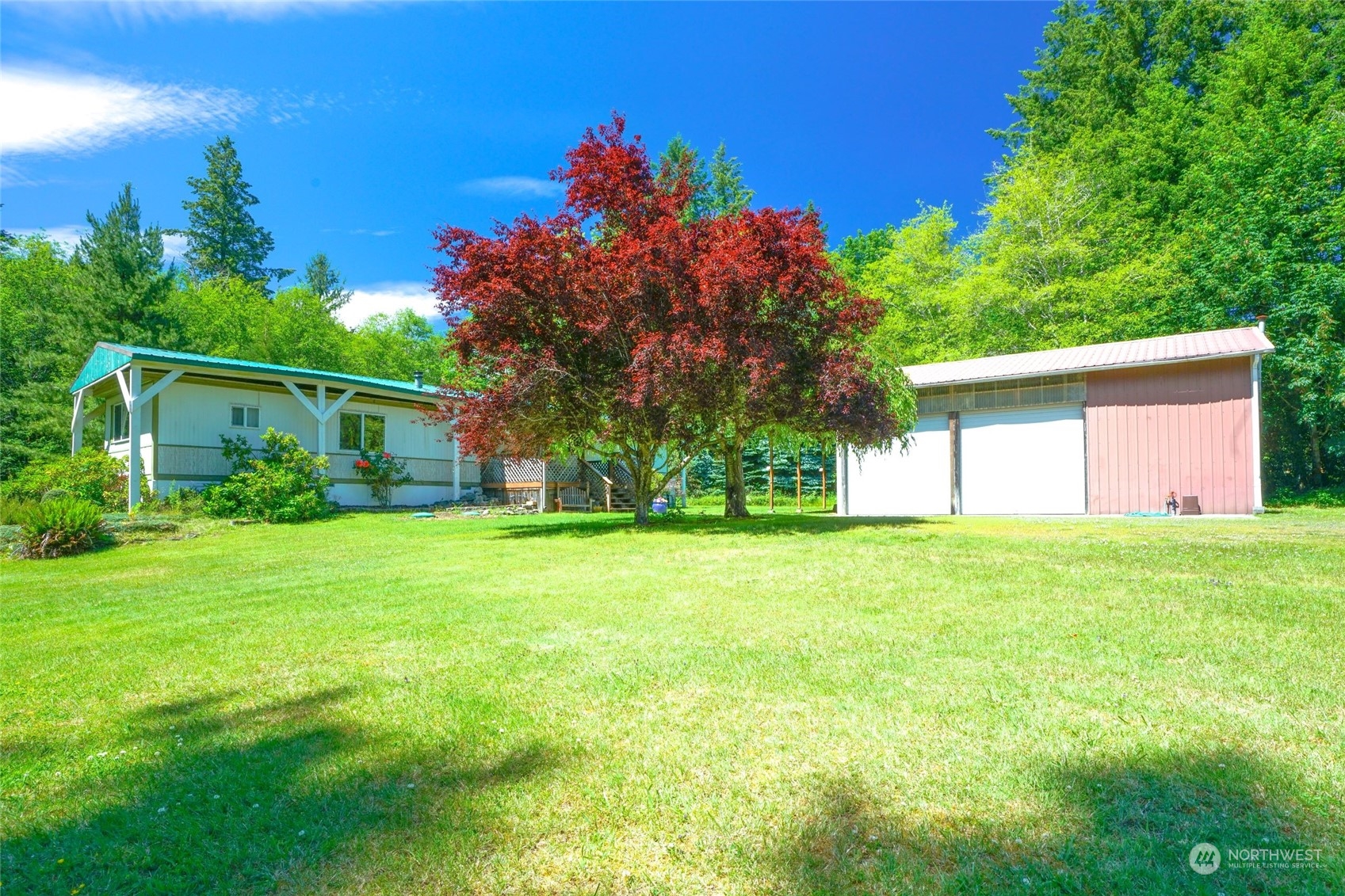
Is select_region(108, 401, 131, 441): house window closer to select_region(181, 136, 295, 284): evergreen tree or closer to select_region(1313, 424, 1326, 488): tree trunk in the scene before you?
select_region(181, 136, 295, 284): evergreen tree

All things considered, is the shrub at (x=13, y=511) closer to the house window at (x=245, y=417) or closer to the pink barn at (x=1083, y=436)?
the house window at (x=245, y=417)

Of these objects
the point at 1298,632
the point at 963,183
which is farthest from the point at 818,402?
the point at 963,183

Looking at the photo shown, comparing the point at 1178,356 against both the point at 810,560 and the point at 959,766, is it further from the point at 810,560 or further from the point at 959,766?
the point at 959,766

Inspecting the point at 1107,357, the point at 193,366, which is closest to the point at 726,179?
the point at 1107,357

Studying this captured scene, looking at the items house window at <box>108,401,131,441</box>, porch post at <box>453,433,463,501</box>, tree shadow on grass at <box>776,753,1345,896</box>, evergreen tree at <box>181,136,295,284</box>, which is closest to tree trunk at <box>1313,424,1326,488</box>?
tree shadow on grass at <box>776,753,1345,896</box>

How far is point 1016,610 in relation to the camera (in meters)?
4.85

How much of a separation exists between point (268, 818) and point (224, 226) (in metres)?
51.3

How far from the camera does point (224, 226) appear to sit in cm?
4325

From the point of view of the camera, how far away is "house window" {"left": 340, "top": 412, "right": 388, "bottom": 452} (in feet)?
67.1

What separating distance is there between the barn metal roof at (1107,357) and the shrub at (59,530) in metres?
17.3

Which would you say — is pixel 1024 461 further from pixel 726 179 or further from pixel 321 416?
pixel 726 179

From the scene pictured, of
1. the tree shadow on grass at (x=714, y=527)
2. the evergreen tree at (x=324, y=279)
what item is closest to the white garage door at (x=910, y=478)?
the tree shadow on grass at (x=714, y=527)

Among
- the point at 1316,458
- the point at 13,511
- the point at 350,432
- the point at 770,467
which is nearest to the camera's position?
the point at 13,511

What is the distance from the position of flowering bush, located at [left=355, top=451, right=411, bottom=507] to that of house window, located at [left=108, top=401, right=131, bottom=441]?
586cm
